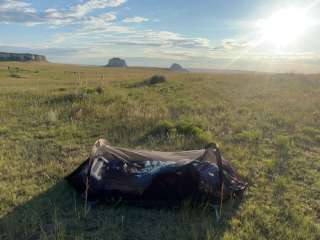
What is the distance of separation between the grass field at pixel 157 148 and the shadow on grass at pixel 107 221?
1 cm

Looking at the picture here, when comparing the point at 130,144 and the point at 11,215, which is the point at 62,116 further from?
the point at 11,215

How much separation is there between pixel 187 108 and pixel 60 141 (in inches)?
223

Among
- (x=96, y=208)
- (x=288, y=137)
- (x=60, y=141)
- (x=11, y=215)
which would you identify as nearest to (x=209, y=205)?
(x=96, y=208)

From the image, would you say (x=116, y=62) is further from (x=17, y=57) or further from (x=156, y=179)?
(x=156, y=179)

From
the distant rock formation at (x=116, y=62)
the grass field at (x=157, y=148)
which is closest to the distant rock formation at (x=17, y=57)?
the distant rock formation at (x=116, y=62)

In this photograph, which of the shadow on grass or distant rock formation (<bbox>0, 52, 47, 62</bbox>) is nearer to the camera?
the shadow on grass

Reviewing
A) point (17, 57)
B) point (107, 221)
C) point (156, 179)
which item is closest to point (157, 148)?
point (156, 179)

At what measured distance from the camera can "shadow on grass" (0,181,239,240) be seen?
3967mm

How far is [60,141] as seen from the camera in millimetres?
7750

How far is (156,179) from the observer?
14.7 feet

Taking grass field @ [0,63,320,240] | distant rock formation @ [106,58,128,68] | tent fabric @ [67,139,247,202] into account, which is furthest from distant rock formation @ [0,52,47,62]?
tent fabric @ [67,139,247,202]

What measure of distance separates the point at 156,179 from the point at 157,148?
112 inches

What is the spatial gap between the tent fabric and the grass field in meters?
0.20

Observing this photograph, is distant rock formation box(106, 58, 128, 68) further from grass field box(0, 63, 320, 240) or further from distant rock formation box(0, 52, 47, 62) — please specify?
grass field box(0, 63, 320, 240)
